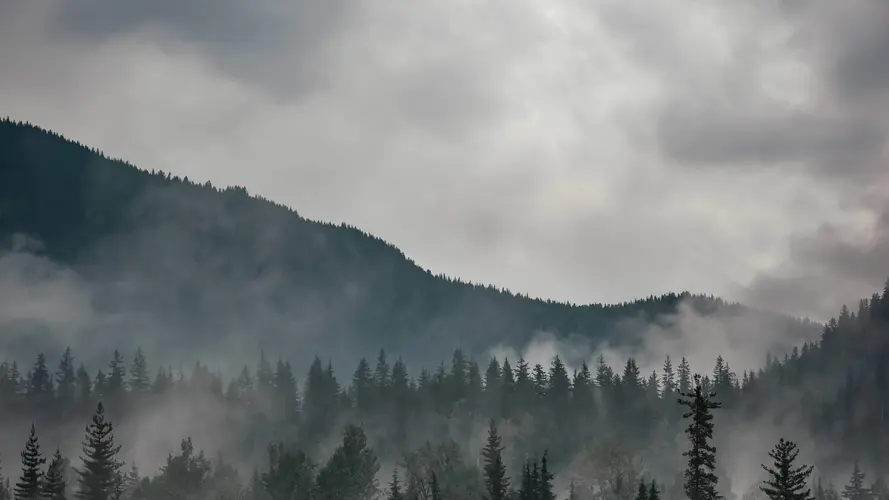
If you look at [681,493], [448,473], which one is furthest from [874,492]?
[448,473]

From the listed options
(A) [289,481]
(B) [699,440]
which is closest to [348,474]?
(A) [289,481]

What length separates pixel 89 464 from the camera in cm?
10856

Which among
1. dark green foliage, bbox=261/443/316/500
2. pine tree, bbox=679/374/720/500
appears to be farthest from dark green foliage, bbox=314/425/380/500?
pine tree, bbox=679/374/720/500

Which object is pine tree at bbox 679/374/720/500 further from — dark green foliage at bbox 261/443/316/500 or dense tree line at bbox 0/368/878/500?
dark green foliage at bbox 261/443/316/500

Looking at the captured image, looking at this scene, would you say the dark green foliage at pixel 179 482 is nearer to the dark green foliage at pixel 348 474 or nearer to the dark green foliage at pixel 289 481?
the dark green foliage at pixel 289 481

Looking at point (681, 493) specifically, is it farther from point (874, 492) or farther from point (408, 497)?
point (408, 497)

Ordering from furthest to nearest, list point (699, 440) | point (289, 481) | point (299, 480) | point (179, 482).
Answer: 1. point (299, 480)
2. point (289, 481)
3. point (179, 482)
4. point (699, 440)

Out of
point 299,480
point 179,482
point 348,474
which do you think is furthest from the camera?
point 348,474

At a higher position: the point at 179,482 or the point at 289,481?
the point at 289,481

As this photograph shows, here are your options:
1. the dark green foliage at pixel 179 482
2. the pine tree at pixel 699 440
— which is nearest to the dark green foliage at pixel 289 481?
the dark green foliage at pixel 179 482

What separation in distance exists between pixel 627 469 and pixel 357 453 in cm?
4693

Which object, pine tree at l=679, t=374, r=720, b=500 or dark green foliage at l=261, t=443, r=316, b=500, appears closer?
pine tree at l=679, t=374, r=720, b=500

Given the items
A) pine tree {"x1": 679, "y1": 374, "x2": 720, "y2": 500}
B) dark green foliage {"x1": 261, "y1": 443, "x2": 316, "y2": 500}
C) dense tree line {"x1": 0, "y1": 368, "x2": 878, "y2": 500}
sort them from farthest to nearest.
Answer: dark green foliage {"x1": 261, "y1": 443, "x2": 316, "y2": 500}, dense tree line {"x1": 0, "y1": 368, "x2": 878, "y2": 500}, pine tree {"x1": 679, "y1": 374, "x2": 720, "y2": 500}

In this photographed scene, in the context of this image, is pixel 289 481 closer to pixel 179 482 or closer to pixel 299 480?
pixel 299 480
